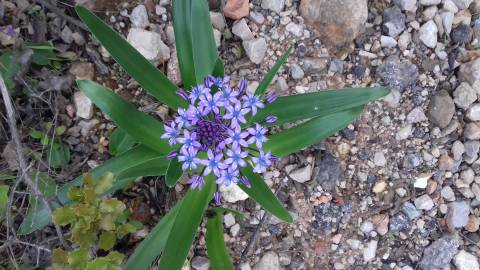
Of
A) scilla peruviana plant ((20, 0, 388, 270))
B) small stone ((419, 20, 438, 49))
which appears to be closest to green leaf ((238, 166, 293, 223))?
scilla peruviana plant ((20, 0, 388, 270))

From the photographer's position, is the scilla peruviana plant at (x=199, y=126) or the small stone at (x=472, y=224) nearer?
the scilla peruviana plant at (x=199, y=126)

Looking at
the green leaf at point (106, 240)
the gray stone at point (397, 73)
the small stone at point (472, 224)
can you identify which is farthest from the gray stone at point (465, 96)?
the green leaf at point (106, 240)

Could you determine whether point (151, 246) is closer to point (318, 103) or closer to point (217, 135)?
point (217, 135)

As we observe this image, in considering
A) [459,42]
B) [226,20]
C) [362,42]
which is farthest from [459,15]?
[226,20]

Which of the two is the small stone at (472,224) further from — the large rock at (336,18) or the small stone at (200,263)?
the small stone at (200,263)

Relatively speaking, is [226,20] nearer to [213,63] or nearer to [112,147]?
[213,63]

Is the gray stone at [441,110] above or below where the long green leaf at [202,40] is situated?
below

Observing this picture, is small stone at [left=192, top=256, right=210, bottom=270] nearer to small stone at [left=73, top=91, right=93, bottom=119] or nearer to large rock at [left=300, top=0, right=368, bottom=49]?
small stone at [left=73, top=91, right=93, bottom=119]
